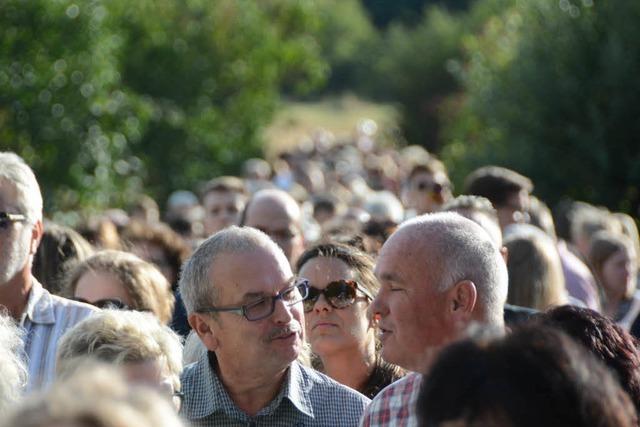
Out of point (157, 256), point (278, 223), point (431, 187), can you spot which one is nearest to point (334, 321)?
point (278, 223)

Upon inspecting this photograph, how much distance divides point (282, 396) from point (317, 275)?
1.30 m

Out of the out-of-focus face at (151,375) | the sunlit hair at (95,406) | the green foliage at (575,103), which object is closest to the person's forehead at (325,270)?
the out-of-focus face at (151,375)

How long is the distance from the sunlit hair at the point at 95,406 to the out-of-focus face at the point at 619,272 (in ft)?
26.0

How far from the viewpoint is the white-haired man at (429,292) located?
4.48 metres

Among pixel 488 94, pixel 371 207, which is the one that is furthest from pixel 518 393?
pixel 488 94

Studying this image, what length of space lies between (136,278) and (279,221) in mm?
2160

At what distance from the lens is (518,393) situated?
2.71 metres

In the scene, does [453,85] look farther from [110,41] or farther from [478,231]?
[478,231]

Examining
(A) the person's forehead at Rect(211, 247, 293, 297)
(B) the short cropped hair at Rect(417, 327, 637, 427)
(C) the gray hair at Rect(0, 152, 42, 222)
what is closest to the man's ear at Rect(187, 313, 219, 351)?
(A) the person's forehead at Rect(211, 247, 293, 297)

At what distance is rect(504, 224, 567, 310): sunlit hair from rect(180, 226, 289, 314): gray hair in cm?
286

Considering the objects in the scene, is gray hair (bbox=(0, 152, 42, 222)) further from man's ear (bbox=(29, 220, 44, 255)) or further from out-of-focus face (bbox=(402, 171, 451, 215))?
out-of-focus face (bbox=(402, 171, 451, 215))

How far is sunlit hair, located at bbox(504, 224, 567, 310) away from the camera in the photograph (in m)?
7.51

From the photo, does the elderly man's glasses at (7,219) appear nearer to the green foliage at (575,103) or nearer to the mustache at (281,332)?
the mustache at (281,332)

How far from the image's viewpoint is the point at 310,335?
5.99m
